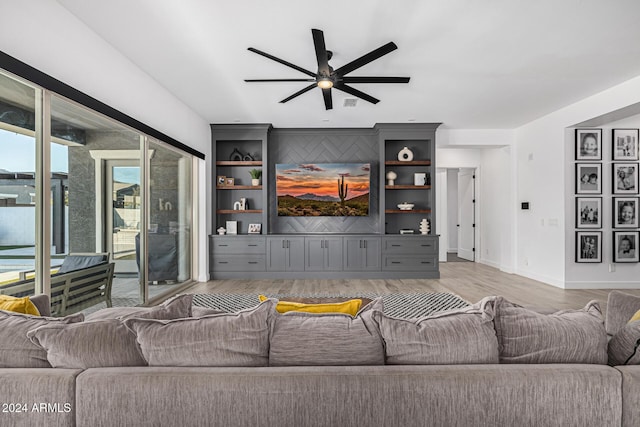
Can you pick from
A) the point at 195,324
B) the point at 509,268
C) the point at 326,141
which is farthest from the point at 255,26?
the point at 509,268

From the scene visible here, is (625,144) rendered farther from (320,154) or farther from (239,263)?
(239,263)

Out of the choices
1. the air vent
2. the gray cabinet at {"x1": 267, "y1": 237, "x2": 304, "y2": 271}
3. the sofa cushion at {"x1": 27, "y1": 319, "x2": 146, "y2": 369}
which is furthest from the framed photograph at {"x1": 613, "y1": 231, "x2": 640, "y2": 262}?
the sofa cushion at {"x1": 27, "y1": 319, "x2": 146, "y2": 369}

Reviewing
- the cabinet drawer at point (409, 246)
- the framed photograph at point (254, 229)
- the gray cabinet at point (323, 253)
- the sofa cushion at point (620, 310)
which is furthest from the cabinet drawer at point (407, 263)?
the sofa cushion at point (620, 310)

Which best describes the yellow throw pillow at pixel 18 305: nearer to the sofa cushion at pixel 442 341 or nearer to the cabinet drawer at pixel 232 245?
the sofa cushion at pixel 442 341

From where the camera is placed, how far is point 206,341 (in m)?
1.14

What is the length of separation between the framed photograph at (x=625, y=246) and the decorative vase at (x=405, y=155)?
130 inches

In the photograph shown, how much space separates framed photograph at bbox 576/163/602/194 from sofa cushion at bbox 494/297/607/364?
17.0ft

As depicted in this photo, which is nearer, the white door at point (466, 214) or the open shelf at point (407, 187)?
the open shelf at point (407, 187)

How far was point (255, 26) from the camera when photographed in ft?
9.78

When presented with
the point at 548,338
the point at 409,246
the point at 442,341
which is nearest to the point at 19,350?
the point at 442,341

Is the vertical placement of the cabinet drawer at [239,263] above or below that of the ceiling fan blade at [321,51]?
below

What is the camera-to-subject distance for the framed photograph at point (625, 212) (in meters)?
5.37

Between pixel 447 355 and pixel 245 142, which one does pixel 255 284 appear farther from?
pixel 447 355

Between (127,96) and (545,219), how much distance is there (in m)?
6.22
